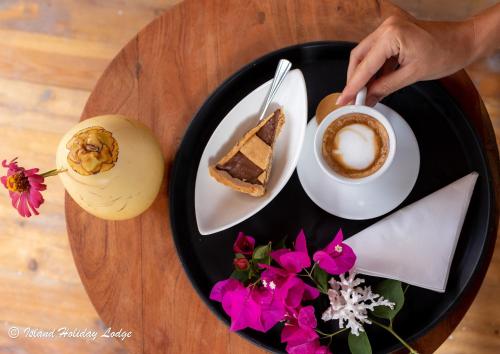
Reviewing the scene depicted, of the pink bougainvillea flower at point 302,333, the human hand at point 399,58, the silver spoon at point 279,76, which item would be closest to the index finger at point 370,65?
the human hand at point 399,58

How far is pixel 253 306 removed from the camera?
601 mm

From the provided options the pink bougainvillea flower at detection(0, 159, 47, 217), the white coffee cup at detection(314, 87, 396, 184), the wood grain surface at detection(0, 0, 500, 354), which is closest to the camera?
the pink bougainvillea flower at detection(0, 159, 47, 217)

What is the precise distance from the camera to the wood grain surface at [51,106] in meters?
1.19

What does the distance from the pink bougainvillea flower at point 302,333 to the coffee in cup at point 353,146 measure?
0.22 metres

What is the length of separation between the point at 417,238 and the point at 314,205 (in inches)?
6.2

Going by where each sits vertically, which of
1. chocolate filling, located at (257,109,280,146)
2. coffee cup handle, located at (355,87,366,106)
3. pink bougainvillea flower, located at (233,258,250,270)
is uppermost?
coffee cup handle, located at (355,87,366,106)

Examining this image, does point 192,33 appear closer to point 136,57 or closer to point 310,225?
point 136,57

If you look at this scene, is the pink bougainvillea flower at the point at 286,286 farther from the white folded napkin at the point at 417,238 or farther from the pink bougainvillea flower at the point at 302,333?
the white folded napkin at the point at 417,238

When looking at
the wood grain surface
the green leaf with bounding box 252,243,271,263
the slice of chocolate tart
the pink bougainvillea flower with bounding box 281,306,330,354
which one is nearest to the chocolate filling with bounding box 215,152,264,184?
the slice of chocolate tart

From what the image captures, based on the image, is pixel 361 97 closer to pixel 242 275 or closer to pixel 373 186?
Result: pixel 373 186

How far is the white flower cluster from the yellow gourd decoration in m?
0.29

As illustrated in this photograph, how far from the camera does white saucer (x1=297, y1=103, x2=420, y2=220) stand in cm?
71

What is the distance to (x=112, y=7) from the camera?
1267 mm

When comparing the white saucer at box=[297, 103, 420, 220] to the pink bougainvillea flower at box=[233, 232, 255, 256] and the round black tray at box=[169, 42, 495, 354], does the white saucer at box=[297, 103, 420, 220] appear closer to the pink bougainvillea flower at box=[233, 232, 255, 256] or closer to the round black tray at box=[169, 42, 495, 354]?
the round black tray at box=[169, 42, 495, 354]
